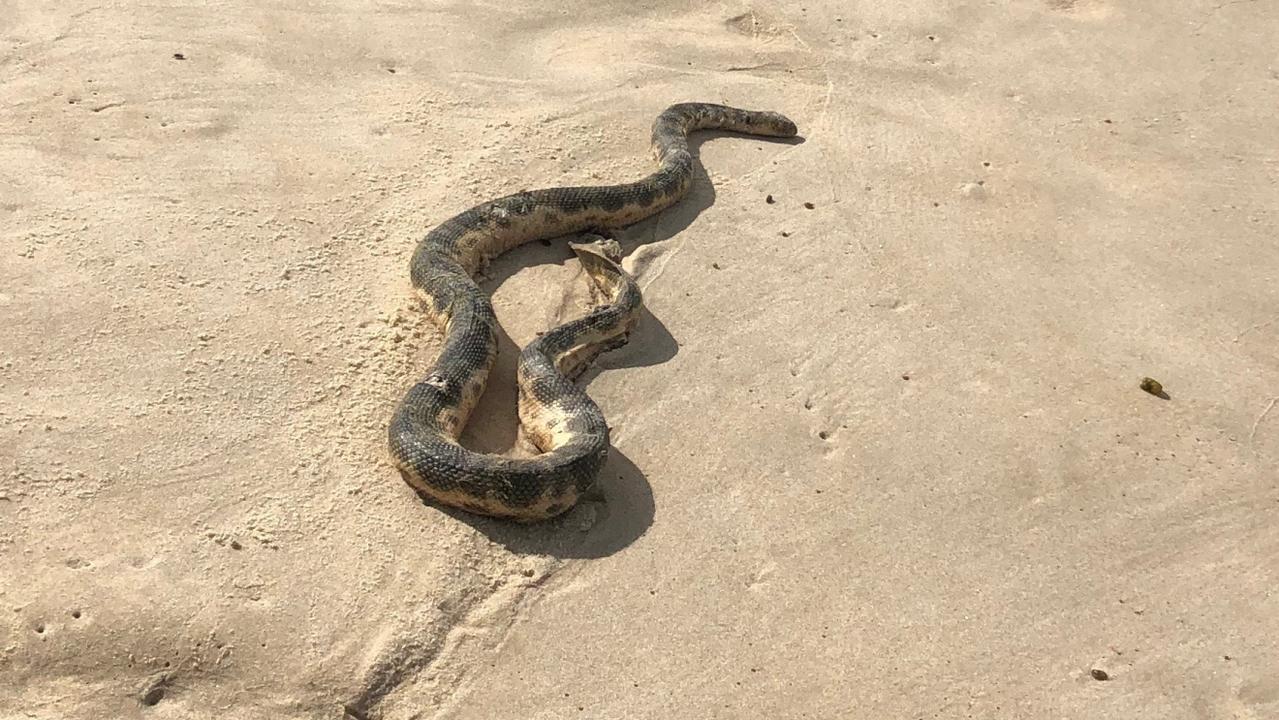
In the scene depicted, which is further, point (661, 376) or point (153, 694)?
point (661, 376)

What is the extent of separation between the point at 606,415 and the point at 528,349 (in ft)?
2.28

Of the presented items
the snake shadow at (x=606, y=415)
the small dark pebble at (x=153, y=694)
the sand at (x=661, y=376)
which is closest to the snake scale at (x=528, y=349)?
the snake shadow at (x=606, y=415)

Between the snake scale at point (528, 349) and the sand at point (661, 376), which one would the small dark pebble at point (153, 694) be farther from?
the snake scale at point (528, 349)

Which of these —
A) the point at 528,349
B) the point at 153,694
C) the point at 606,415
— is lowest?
the point at 606,415

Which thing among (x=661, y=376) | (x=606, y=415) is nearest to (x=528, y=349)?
(x=606, y=415)

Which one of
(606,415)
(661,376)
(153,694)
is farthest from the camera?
(661,376)

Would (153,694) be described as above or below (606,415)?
above

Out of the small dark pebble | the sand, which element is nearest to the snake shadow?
the sand

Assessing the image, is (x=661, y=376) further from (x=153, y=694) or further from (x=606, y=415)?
(x=153, y=694)

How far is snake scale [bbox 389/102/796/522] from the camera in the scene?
6734 millimetres

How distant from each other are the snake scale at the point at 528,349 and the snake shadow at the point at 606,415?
0.29 feet

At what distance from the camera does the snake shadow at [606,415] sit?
6.82m

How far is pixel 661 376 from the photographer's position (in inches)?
321

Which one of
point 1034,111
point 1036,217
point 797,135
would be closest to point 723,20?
point 797,135
